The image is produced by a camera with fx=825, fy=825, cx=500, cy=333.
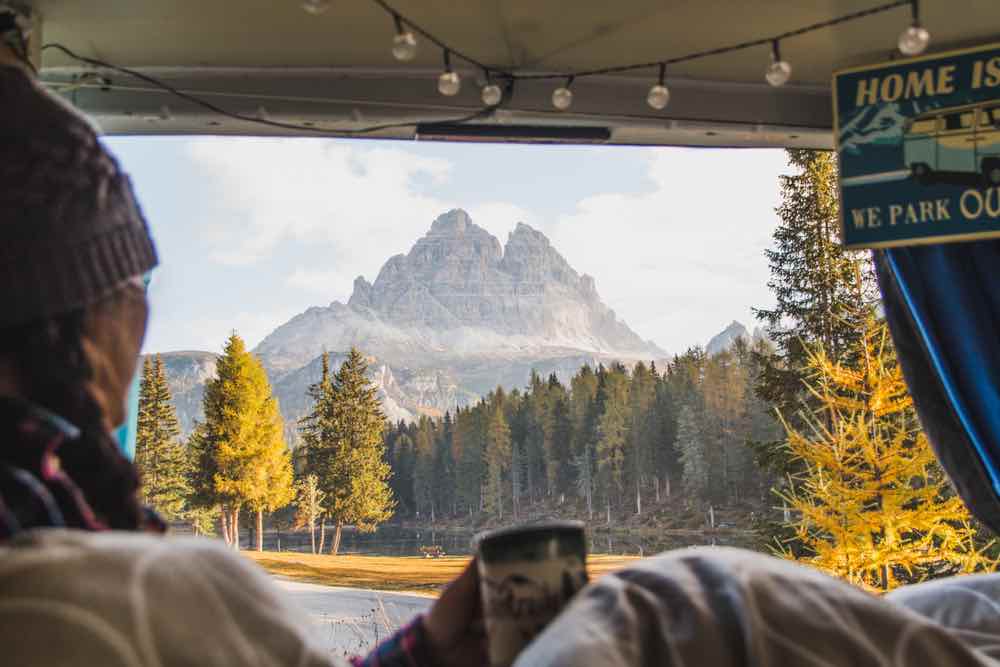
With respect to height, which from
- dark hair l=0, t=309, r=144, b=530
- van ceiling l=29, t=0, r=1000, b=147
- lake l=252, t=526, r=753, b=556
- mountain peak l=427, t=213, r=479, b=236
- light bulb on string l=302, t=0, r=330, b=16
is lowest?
lake l=252, t=526, r=753, b=556

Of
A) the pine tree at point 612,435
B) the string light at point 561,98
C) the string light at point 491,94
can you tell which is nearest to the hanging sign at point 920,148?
the string light at point 561,98

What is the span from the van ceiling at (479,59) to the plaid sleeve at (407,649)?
1.43 m

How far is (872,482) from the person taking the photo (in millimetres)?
4730

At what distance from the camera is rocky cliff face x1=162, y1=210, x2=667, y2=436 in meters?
4.40

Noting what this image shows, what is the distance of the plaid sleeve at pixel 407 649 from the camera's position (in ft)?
1.97

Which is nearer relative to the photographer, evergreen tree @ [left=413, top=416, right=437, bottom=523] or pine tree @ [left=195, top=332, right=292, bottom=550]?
pine tree @ [left=195, top=332, right=292, bottom=550]

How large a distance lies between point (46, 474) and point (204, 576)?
0.12m

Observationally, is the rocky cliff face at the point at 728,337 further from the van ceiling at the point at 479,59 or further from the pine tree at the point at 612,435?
the van ceiling at the point at 479,59

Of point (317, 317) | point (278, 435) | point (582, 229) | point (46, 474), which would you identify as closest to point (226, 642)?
point (46, 474)

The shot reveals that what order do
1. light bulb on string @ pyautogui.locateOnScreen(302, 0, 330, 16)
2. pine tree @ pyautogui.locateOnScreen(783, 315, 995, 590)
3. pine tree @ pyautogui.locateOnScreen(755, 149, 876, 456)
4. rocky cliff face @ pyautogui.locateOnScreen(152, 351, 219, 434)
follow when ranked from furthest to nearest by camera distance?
pine tree @ pyautogui.locateOnScreen(755, 149, 876, 456), pine tree @ pyautogui.locateOnScreen(783, 315, 995, 590), rocky cliff face @ pyautogui.locateOnScreen(152, 351, 219, 434), light bulb on string @ pyautogui.locateOnScreen(302, 0, 330, 16)

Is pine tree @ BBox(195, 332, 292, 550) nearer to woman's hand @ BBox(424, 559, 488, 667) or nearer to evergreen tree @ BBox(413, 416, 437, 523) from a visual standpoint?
evergreen tree @ BBox(413, 416, 437, 523)

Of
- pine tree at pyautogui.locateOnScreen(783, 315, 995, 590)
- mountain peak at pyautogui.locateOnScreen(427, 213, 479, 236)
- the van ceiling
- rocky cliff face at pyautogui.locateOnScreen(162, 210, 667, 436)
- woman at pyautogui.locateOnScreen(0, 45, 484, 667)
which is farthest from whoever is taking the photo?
pine tree at pyautogui.locateOnScreen(783, 315, 995, 590)

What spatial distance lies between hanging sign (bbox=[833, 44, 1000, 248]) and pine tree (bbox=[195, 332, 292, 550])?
2.86 meters

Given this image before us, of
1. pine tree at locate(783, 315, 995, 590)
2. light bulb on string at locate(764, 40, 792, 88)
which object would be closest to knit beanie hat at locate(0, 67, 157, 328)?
light bulb on string at locate(764, 40, 792, 88)
